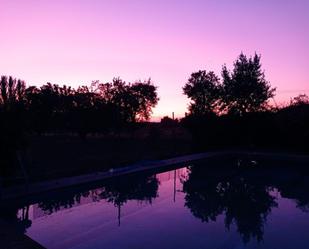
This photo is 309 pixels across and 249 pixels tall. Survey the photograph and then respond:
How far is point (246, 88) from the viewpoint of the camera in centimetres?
2875

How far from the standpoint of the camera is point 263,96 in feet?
93.6

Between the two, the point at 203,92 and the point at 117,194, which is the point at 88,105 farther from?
the point at 117,194

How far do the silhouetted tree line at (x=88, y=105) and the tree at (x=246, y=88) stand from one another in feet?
28.9

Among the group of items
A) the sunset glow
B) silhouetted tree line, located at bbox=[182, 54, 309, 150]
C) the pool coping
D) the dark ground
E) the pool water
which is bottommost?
the pool water

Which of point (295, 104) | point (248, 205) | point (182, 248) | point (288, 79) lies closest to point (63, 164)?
point (248, 205)

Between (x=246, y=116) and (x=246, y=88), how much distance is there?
8.14 feet

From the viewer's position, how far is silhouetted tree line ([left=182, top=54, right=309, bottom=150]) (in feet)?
83.7

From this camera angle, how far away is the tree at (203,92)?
3094 cm

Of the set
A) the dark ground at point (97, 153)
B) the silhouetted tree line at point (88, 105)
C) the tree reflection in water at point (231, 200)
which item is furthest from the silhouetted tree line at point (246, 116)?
the tree reflection in water at point (231, 200)

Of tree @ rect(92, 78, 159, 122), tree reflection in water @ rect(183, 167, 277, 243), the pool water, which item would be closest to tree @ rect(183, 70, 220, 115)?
tree @ rect(92, 78, 159, 122)

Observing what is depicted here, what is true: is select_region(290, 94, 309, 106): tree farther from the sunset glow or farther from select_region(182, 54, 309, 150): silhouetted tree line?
the sunset glow

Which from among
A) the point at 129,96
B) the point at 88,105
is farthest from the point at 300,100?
the point at 88,105

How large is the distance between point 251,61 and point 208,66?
423 centimetres

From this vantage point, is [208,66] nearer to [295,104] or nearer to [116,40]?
[295,104]
